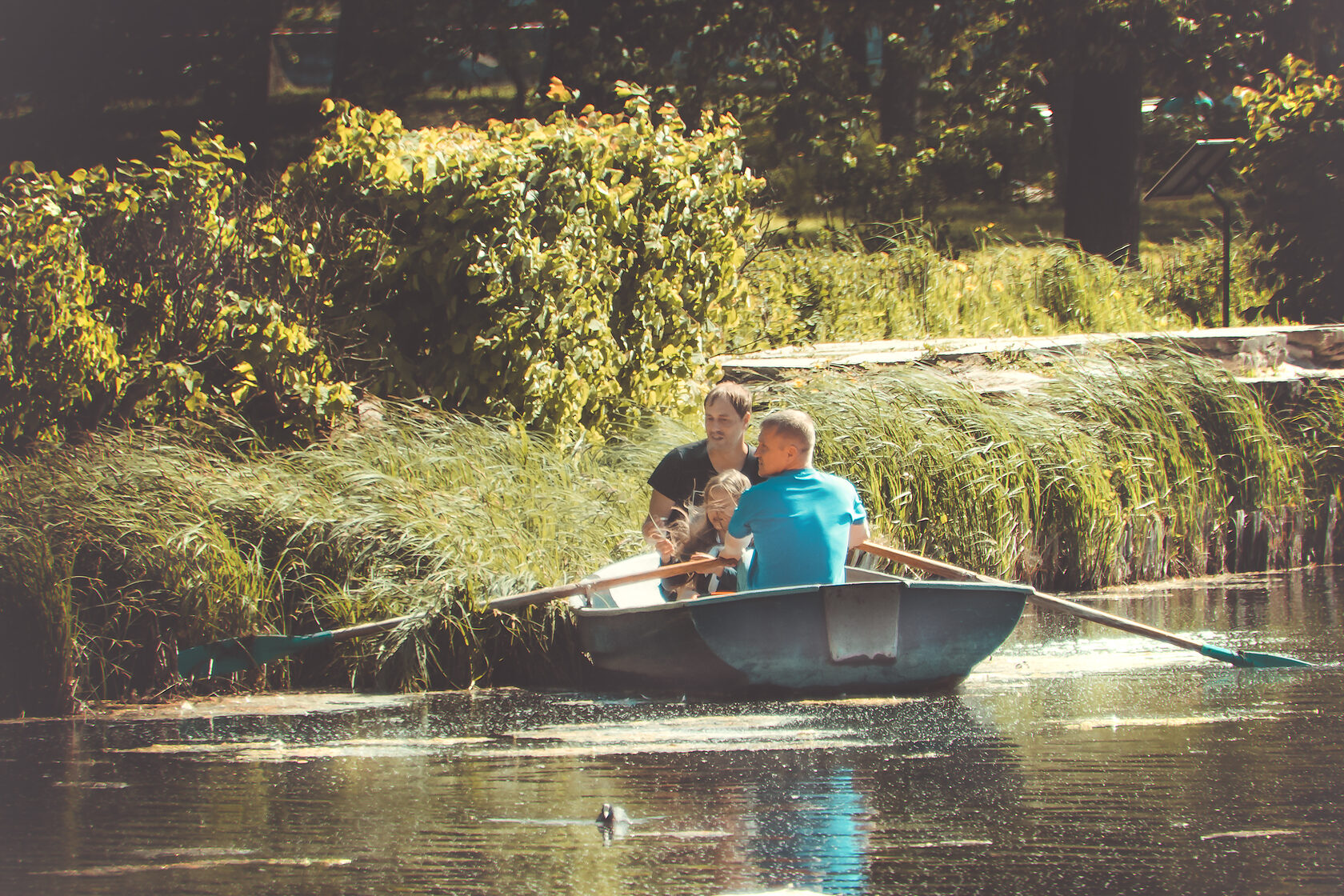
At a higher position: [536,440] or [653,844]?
[536,440]

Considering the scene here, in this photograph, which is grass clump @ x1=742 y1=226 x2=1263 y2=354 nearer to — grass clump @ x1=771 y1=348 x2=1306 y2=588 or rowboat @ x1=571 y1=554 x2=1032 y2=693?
grass clump @ x1=771 y1=348 x2=1306 y2=588

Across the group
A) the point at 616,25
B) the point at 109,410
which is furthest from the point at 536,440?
the point at 616,25

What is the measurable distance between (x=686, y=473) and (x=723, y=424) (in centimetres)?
44

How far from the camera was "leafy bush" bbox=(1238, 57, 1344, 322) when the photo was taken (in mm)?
14547

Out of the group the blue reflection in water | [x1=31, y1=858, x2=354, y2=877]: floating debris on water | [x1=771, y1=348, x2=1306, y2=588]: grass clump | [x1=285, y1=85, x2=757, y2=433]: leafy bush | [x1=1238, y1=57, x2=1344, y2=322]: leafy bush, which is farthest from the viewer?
[x1=1238, y1=57, x2=1344, y2=322]: leafy bush

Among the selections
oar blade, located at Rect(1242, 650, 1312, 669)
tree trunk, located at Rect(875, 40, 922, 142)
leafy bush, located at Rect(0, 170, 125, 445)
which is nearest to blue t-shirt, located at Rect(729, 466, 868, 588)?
oar blade, located at Rect(1242, 650, 1312, 669)

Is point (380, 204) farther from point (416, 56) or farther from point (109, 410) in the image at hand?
point (416, 56)

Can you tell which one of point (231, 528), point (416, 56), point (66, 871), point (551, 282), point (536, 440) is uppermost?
point (416, 56)

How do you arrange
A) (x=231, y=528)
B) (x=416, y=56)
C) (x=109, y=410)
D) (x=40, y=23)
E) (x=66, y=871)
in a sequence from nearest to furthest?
1. (x=66, y=871)
2. (x=231, y=528)
3. (x=109, y=410)
4. (x=416, y=56)
5. (x=40, y=23)

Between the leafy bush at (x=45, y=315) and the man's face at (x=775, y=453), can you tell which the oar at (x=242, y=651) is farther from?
the leafy bush at (x=45, y=315)

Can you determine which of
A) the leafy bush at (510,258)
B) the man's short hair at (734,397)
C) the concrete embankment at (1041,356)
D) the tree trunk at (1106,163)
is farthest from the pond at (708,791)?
the tree trunk at (1106,163)

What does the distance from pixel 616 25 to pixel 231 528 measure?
1117cm

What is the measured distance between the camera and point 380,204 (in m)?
8.44

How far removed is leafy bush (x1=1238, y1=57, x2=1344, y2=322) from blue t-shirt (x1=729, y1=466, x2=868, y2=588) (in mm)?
10491
